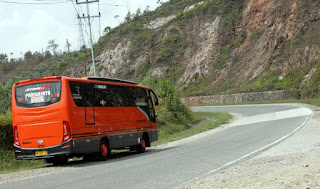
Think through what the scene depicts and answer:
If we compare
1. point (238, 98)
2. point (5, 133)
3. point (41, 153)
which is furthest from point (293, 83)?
point (41, 153)

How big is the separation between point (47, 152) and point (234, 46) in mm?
66675

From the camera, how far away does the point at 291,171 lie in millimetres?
9320

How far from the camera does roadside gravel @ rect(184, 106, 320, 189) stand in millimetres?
8016

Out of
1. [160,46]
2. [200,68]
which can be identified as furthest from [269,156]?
[160,46]

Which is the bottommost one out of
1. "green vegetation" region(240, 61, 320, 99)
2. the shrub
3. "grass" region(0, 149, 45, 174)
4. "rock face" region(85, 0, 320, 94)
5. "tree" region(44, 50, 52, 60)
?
"grass" region(0, 149, 45, 174)

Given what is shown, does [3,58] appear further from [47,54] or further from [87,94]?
[87,94]

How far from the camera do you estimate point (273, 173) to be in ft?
30.7

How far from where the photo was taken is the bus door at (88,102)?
49.2 ft

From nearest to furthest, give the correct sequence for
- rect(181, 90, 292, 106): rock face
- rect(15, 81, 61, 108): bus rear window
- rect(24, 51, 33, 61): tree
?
rect(15, 81, 61, 108): bus rear window → rect(181, 90, 292, 106): rock face → rect(24, 51, 33, 61): tree

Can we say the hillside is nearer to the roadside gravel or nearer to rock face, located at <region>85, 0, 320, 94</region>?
rock face, located at <region>85, 0, 320, 94</region>

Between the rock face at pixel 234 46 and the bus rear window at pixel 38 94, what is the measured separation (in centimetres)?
5088

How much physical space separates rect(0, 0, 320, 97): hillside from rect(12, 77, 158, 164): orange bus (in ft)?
135

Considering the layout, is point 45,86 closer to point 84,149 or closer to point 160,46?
point 84,149

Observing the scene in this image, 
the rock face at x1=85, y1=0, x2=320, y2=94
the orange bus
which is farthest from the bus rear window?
the rock face at x1=85, y1=0, x2=320, y2=94
